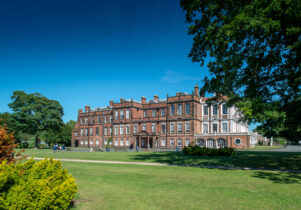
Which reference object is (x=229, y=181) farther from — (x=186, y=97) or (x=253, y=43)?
(x=186, y=97)

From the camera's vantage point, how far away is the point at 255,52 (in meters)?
15.4

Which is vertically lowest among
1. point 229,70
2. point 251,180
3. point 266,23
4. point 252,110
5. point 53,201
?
point 251,180

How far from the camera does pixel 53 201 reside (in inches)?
229

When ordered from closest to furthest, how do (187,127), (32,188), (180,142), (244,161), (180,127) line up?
1. (32,188)
2. (244,161)
3. (187,127)
4. (180,142)
5. (180,127)

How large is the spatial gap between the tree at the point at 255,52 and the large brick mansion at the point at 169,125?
91.8ft

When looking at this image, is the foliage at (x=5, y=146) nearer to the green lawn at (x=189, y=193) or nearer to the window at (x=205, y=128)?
the green lawn at (x=189, y=193)

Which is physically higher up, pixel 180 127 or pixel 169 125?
pixel 169 125

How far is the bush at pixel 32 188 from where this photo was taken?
512cm

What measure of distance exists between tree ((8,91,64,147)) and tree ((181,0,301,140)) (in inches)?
2051

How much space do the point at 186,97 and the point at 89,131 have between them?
3522cm

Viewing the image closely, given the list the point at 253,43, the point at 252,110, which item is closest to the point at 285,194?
the point at 252,110

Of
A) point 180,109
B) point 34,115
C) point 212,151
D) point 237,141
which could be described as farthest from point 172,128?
point 34,115

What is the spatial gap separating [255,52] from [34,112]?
188ft

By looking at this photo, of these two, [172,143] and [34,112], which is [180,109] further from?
[34,112]
